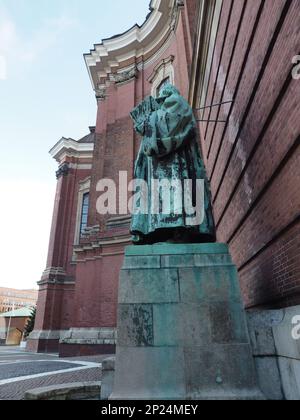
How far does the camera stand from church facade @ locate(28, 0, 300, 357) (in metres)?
3.69

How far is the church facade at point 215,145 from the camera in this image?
3.69 meters

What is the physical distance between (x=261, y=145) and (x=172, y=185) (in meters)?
1.53

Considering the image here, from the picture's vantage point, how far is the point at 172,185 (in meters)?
4.17

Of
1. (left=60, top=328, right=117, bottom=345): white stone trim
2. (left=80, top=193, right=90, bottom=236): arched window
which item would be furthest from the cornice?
(left=60, top=328, right=117, bottom=345): white stone trim

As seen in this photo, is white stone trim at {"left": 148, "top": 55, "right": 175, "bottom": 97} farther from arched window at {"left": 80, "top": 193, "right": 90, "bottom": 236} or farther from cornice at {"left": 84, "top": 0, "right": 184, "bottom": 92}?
arched window at {"left": 80, "top": 193, "right": 90, "bottom": 236}

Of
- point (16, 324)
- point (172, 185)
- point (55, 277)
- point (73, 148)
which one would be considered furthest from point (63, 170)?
point (16, 324)

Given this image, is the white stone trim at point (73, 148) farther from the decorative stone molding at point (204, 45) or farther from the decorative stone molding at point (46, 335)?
the decorative stone molding at point (204, 45)

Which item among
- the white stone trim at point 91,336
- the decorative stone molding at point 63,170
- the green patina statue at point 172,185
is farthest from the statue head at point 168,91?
the decorative stone molding at point 63,170

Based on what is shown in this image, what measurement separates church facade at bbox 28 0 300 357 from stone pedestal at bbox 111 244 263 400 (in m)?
0.91

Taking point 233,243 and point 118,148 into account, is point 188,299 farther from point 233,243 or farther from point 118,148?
point 118,148

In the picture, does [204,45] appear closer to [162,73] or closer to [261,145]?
[261,145]
